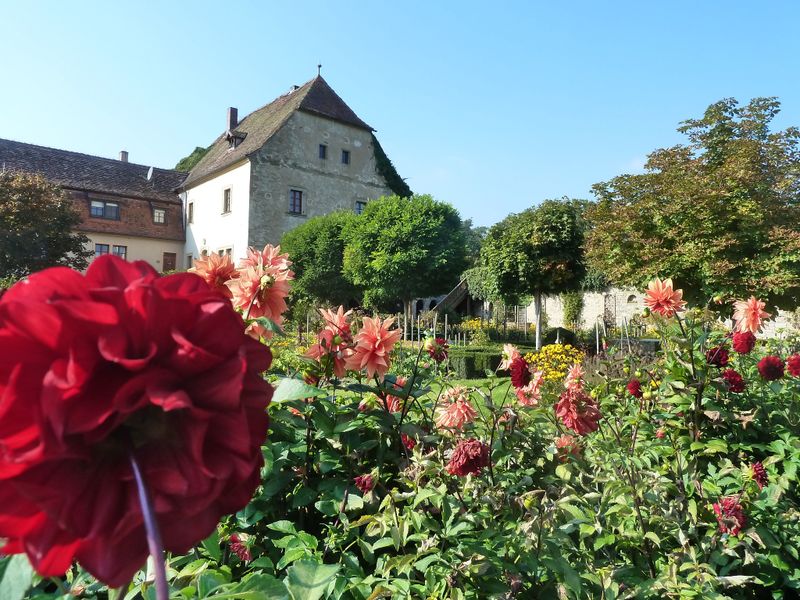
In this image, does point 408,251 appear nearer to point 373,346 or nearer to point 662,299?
point 662,299

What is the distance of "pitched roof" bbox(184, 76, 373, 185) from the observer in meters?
26.1

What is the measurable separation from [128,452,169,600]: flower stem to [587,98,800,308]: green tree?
1106 cm

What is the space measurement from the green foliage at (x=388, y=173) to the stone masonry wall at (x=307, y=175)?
0.31m

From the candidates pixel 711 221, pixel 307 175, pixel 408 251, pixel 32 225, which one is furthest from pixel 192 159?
pixel 711 221

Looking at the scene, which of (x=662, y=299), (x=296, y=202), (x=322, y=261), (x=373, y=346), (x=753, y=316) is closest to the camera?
(x=373, y=346)

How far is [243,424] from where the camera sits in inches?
18.8

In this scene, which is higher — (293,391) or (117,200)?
(117,200)

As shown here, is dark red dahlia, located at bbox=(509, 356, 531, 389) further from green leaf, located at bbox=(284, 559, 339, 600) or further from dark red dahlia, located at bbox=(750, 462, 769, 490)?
green leaf, located at bbox=(284, 559, 339, 600)

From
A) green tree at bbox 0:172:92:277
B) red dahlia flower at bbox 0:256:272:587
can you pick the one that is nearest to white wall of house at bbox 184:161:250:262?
green tree at bbox 0:172:92:277

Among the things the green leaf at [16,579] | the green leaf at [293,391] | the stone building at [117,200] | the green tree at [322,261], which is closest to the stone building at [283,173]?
the stone building at [117,200]

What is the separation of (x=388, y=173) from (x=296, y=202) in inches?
231

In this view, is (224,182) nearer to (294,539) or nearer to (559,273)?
(559,273)

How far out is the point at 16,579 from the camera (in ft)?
2.00

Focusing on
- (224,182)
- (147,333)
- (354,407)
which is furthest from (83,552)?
(224,182)
